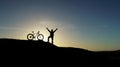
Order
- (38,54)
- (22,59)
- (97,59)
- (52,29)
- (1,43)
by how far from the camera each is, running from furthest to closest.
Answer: (52,29) → (97,59) → (1,43) → (38,54) → (22,59)

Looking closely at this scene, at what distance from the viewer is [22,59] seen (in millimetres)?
23672

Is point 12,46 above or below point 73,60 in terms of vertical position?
above

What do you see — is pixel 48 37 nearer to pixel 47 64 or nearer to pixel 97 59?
pixel 97 59

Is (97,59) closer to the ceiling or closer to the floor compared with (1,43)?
closer to the floor

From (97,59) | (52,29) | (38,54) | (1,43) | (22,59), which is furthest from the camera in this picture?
(52,29)

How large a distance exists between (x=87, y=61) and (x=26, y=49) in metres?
8.17

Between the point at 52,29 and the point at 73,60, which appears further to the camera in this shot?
the point at 52,29

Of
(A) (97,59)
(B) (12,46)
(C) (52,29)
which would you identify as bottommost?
(A) (97,59)

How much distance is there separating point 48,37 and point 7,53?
1398cm

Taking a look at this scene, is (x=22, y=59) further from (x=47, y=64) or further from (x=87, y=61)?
(x=87, y=61)

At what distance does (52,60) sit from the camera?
82.1ft

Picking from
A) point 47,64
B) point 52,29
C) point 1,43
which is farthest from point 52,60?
point 52,29

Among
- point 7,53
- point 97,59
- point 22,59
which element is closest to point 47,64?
point 22,59

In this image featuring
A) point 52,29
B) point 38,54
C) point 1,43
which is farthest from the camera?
point 52,29
